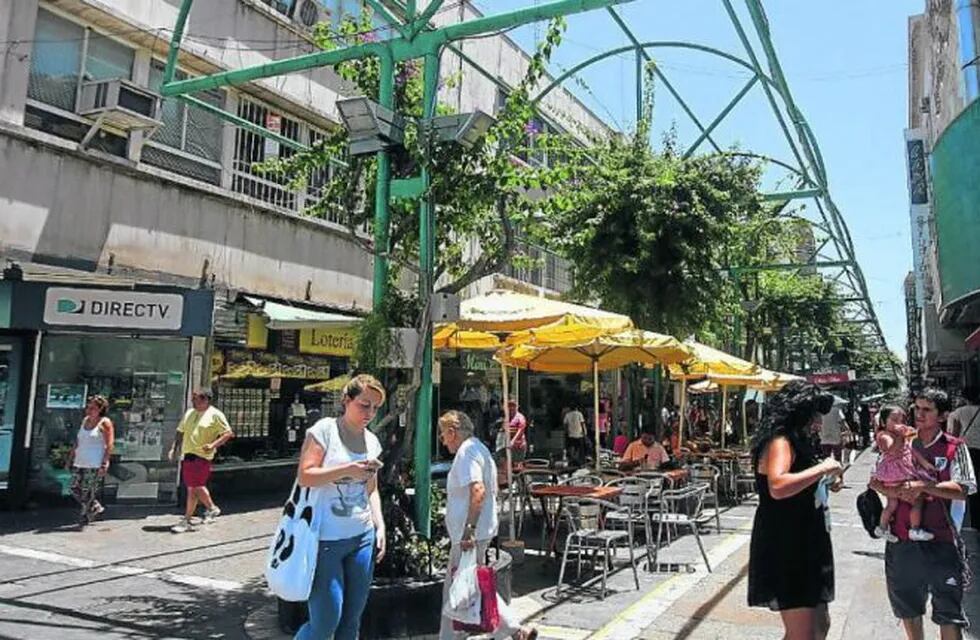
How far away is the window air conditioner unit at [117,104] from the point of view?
11148mm

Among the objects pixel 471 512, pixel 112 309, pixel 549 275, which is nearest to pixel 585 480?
pixel 471 512

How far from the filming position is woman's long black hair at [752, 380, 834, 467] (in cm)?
383

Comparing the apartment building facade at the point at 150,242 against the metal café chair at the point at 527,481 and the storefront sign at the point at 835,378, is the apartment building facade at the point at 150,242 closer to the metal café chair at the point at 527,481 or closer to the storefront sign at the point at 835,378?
the metal café chair at the point at 527,481

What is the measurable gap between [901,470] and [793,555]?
1314mm

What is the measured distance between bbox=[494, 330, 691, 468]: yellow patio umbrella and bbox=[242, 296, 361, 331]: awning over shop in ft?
10.8

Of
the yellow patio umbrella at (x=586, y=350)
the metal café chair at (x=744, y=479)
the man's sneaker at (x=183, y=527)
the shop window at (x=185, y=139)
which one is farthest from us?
the metal café chair at (x=744, y=479)

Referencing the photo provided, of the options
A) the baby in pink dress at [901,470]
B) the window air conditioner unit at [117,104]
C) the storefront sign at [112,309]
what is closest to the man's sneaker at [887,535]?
the baby in pink dress at [901,470]

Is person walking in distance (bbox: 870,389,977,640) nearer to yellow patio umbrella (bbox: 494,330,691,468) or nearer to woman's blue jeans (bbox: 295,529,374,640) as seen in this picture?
woman's blue jeans (bbox: 295,529,374,640)

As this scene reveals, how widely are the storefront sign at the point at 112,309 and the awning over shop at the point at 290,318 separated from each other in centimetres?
174

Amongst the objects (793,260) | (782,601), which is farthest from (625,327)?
(793,260)

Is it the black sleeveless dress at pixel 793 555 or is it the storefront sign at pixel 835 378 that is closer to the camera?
the black sleeveless dress at pixel 793 555

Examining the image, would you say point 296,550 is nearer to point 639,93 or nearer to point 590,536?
point 590,536

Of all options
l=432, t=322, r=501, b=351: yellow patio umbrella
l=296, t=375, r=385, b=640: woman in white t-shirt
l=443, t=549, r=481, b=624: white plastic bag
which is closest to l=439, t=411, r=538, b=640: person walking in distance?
l=443, t=549, r=481, b=624: white plastic bag

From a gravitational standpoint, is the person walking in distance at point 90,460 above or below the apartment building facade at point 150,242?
below
